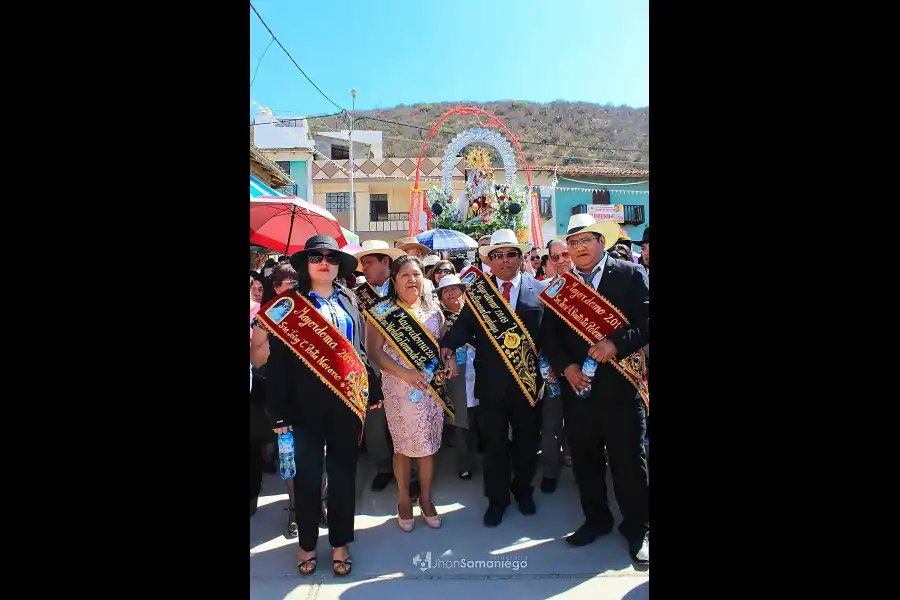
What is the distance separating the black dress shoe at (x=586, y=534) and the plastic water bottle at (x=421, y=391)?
1.25 metres

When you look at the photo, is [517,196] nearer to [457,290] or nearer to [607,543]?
[457,290]

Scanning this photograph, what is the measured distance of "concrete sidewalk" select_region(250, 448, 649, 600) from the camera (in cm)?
Answer: 269

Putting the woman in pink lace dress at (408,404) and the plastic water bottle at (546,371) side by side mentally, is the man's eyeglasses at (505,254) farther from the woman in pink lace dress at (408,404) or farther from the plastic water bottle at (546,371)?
the plastic water bottle at (546,371)

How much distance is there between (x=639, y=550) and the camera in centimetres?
290

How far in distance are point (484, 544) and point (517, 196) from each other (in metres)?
8.89

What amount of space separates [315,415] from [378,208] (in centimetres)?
2656

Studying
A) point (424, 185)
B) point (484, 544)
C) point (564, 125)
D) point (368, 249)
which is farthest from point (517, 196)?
point (564, 125)

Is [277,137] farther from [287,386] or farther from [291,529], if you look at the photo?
[287,386]

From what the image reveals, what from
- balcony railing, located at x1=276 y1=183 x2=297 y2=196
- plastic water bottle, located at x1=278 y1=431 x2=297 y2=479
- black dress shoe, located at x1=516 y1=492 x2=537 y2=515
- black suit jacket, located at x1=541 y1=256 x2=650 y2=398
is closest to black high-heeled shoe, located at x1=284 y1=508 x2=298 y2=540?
plastic water bottle, located at x1=278 y1=431 x2=297 y2=479

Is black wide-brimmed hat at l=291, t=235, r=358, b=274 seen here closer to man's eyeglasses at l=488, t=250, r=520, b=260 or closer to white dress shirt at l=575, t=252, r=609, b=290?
man's eyeglasses at l=488, t=250, r=520, b=260

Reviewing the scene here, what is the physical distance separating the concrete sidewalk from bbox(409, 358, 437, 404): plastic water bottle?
86 centimetres

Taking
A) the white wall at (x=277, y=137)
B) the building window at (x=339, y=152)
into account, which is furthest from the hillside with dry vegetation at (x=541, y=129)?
the white wall at (x=277, y=137)

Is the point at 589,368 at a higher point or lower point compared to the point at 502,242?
lower

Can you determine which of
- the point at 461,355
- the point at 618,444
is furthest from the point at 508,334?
the point at 618,444
